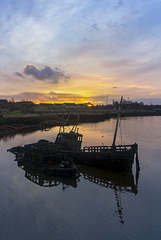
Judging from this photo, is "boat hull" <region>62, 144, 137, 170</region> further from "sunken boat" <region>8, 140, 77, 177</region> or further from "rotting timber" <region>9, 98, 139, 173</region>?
"sunken boat" <region>8, 140, 77, 177</region>

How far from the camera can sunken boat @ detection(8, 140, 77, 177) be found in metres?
17.6

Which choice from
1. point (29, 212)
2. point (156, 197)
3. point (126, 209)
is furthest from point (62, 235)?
point (156, 197)

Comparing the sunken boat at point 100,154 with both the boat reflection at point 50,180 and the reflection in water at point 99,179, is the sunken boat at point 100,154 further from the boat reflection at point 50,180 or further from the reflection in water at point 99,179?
the boat reflection at point 50,180

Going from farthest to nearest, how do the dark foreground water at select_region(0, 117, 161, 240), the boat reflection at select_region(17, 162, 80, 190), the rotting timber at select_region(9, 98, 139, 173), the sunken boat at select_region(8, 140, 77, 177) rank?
1. the rotting timber at select_region(9, 98, 139, 173)
2. the sunken boat at select_region(8, 140, 77, 177)
3. the boat reflection at select_region(17, 162, 80, 190)
4. the dark foreground water at select_region(0, 117, 161, 240)

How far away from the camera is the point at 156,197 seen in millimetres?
14539

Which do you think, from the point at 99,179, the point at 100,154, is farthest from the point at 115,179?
the point at 100,154

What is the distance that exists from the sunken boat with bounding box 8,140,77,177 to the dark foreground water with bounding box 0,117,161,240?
31.8 inches

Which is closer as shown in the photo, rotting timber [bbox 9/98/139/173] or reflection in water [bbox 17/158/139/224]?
reflection in water [bbox 17/158/139/224]

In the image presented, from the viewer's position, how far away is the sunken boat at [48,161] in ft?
57.7

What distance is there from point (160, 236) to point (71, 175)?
364 inches

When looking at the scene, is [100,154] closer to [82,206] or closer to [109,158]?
[109,158]

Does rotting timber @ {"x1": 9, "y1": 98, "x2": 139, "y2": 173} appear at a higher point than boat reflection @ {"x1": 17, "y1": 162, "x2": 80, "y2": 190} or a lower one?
higher

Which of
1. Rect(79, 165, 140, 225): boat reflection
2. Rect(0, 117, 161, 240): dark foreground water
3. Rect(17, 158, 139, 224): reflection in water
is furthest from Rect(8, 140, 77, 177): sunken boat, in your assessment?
Rect(79, 165, 140, 225): boat reflection

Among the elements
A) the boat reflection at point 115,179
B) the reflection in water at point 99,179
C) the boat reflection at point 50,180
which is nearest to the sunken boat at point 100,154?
the boat reflection at point 115,179
